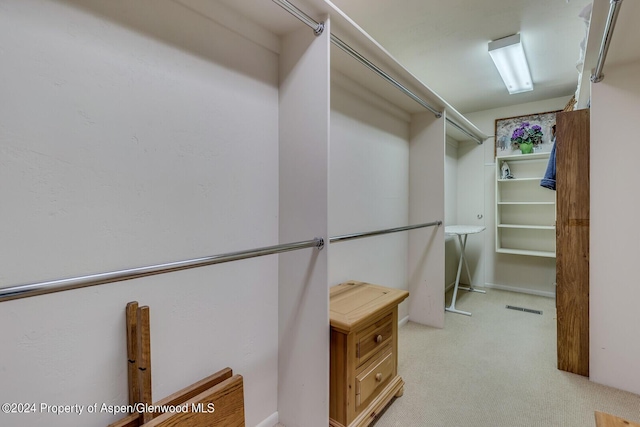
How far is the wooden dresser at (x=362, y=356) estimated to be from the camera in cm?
151

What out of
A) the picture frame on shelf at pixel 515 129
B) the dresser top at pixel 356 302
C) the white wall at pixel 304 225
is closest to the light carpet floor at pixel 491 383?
the white wall at pixel 304 225

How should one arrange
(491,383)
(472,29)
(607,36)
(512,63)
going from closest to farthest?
1. (607,36)
2. (491,383)
3. (472,29)
4. (512,63)

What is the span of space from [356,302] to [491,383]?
1.17 metres

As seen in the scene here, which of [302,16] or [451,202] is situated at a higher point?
[302,16]

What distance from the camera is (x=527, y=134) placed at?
3924 mm

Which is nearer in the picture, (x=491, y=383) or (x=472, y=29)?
(x=491, y=383)

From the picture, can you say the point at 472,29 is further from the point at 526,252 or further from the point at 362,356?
the point at 526,252

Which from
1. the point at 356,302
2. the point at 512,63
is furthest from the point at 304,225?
the point at 512,63

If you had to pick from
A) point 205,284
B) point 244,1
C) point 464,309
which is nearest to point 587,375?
point 464,309

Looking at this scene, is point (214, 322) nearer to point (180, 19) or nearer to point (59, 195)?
point (59, 195)

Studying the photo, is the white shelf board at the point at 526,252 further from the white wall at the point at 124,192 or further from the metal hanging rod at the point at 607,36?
the white wall at the point at 124,192

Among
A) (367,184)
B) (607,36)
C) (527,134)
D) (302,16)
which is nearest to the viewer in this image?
(302,16)

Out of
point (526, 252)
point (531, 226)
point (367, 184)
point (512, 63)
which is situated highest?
point (512, 63)

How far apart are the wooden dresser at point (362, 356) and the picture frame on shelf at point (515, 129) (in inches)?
131
